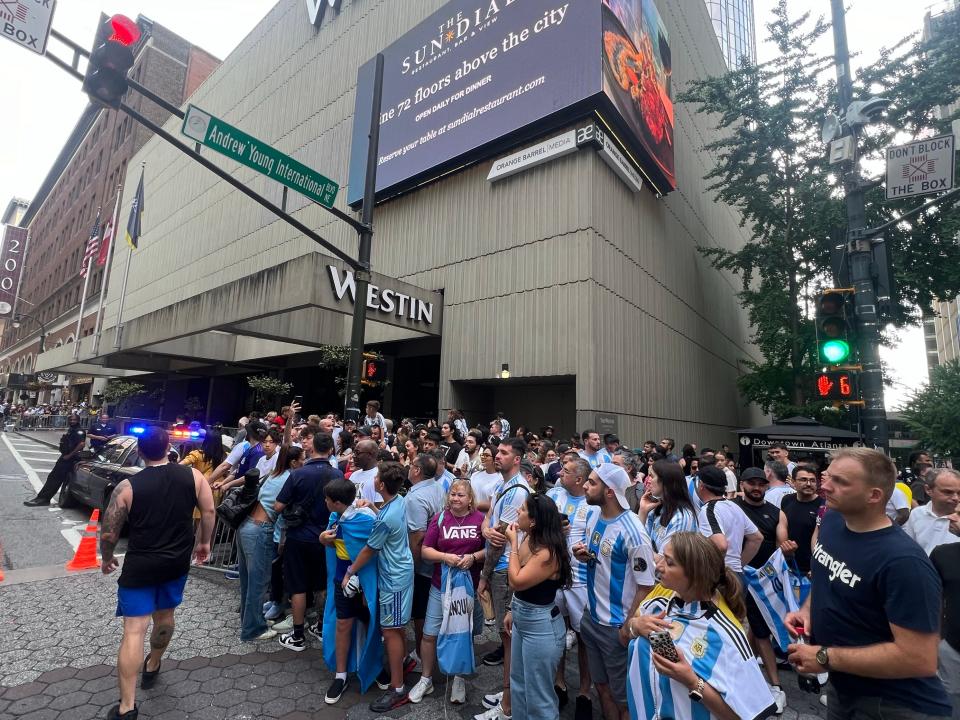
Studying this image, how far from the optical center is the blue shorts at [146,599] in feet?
12.4

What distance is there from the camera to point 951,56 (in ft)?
59.2

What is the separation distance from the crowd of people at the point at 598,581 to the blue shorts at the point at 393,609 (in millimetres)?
15

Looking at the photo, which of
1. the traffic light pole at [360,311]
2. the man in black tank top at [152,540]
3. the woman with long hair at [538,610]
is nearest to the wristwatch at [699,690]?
the woman with long hair at [538,610]

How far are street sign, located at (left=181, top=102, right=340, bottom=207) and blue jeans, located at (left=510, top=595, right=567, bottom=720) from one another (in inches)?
247

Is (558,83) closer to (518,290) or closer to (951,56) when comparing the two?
(518,290)

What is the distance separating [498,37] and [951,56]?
639 inches

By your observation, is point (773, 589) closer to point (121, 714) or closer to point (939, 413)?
point (121, 714)

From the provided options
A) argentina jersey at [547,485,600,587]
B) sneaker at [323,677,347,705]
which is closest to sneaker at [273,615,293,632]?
sneaker at [323,677,347,705]

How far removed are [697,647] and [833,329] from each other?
6.02 m

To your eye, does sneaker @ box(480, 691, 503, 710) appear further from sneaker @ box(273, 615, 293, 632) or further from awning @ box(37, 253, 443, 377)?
awning @ box(37, 253, 443, 377)

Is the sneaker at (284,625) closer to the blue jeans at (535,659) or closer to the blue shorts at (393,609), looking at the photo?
the blue shorts at (393,609)

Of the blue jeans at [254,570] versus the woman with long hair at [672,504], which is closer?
the woman with long hair at [672,504]

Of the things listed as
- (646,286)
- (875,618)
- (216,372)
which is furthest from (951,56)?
(216,372)

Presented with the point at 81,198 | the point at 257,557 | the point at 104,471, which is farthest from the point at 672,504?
the point at 81,198
